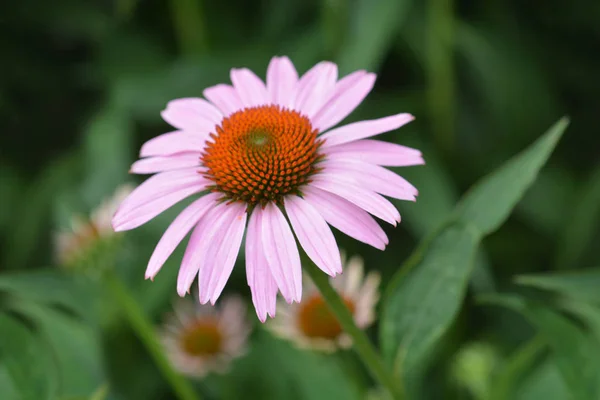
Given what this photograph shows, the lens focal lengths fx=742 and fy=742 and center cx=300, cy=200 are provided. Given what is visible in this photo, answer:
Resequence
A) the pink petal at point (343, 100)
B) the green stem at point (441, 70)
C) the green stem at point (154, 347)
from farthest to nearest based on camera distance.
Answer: the green stem at point (441, 70), the green stem at point (154, 347), the pink petal at point (343, 100)

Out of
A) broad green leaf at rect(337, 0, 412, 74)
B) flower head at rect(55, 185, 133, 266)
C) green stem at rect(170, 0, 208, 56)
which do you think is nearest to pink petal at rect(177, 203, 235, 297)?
flower head at rect(55, 185, 133, 266)

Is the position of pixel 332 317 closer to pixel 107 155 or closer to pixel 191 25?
pixel 107 155

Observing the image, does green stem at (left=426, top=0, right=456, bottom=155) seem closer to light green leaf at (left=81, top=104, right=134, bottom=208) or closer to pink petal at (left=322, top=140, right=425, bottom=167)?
light green leaf at (left=81, top=104, right=134, bottom=208)

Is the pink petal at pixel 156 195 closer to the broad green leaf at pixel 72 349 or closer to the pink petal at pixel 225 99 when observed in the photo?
the pink petal at pixel 225 99

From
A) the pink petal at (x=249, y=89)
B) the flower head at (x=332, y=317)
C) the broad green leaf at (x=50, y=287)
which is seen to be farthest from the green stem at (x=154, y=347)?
the pink petal at (x=249, y=89)

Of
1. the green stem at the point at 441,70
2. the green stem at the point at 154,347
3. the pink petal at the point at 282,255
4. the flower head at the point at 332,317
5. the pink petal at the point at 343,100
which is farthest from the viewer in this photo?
the green stem at the point at 441,70

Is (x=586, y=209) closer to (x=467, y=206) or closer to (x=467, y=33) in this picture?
(x=467, y=33)

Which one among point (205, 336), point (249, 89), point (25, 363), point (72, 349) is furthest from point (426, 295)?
point (205, 336)
